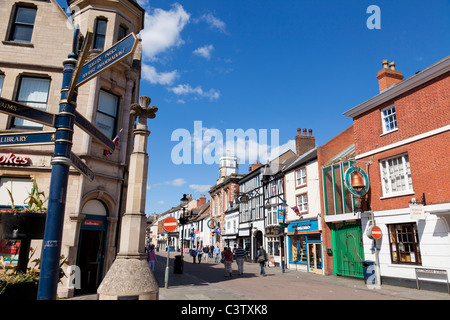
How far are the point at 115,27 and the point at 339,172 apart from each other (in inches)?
618

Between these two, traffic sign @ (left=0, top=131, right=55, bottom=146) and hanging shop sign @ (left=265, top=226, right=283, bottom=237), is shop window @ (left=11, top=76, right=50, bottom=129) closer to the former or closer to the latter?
traffic sign @ (left=0, top=131, right=55, bottom=146)

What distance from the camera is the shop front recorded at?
21844 mm

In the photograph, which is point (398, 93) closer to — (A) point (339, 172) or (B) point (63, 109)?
(A) point (339, 172)

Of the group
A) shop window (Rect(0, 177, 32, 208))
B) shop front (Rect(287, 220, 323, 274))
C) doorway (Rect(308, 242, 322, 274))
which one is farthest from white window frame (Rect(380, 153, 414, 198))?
shop window (Rect(0, 177, 32, 208))

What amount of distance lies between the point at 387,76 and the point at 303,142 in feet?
39.6

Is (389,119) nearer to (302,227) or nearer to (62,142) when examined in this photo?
(302,227)

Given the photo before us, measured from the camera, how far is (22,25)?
1196 centimetres

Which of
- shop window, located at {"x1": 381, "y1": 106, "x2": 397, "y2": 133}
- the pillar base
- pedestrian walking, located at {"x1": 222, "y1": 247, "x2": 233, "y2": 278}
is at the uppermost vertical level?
shop window, located at {"x1": 381, "y1": 106, "x2": 397, "y2": 133}

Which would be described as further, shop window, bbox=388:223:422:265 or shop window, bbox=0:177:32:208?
shop window, bbox=388:223:422:265

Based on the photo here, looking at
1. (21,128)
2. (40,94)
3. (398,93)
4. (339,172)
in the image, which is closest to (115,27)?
(40,94)

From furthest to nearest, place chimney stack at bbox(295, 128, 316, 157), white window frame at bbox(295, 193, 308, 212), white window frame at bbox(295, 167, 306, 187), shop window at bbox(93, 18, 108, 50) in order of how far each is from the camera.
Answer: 1. chimney stack at bbox(295, 128, 316, 157)
2. white window frame at bbox(295, 167, 306, 187)
3. white window frame at bbox(295, 193, 308, 212)
4. shop window at bbox(93, 18, 108, 50)

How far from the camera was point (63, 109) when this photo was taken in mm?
4129

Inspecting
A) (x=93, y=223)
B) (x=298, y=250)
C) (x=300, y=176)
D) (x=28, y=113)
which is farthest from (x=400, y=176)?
(x=28, y=113)
